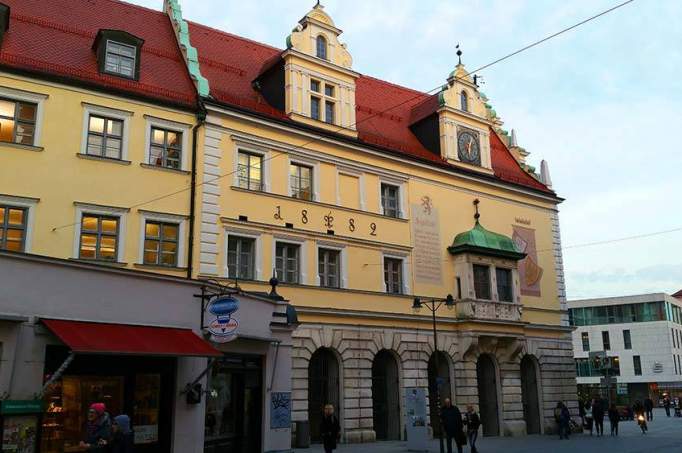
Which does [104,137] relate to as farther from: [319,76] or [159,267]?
[319,76]

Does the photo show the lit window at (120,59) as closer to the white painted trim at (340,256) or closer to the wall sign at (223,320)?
the white painted trim at (340,256)

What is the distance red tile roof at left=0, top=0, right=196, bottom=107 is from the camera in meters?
23.1

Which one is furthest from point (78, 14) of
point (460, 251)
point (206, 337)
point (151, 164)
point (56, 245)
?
point (460, 251)

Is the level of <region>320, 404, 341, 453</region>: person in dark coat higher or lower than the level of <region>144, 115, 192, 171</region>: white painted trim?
lower

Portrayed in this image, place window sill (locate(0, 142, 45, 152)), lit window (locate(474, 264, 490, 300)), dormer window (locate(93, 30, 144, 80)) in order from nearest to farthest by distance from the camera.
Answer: window sill (locate(0, 142, 45, 152))
dormer window (locate(93, 30, 144, 80))
lit window (locate(474, 264, 490, 300))

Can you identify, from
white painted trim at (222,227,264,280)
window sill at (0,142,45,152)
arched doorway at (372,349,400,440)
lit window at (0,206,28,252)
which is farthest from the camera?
Result: arched doorway at (372,349,400,440)

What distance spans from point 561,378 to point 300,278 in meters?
17.0

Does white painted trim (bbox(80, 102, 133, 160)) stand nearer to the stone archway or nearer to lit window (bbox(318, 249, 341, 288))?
lit window (bbox(318, 249, 341, 288))

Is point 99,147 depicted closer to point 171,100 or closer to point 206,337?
point 171,100

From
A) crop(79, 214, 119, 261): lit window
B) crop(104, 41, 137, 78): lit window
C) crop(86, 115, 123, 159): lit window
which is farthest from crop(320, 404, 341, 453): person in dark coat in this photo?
crop(104, 41, 137, 78): lit window

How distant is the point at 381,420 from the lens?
2902 centimetres

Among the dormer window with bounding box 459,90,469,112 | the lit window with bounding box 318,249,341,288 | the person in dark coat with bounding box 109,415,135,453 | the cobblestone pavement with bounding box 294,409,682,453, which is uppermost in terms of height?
the dormer window with bounding box 459,90,469,112

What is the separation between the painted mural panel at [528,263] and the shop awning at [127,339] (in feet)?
76.1

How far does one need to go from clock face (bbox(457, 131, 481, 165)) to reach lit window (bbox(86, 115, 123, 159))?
17.5 metres
